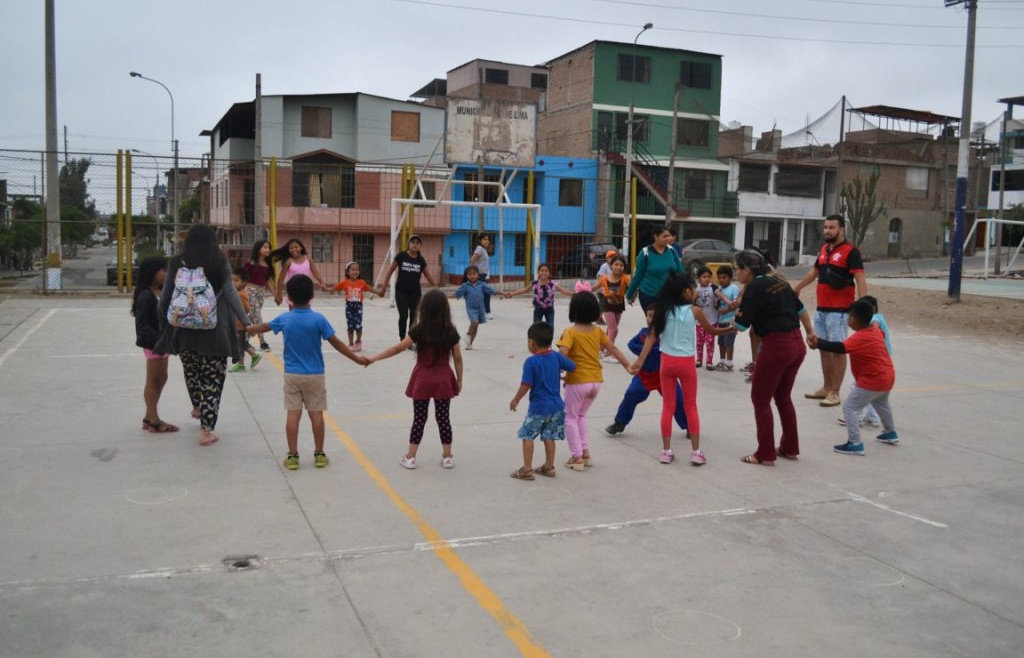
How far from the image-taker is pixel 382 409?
8891mm

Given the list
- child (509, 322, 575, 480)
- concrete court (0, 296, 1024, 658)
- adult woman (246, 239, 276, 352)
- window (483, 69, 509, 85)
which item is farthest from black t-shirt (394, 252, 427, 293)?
window (483, 69, 509, 85)

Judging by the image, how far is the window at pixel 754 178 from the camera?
170 feet

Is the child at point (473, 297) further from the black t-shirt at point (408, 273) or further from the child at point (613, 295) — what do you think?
the child at point (613, 295)

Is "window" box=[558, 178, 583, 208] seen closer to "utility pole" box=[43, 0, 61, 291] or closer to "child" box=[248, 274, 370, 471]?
"utility pole" box=[43, 0, 61, 291]

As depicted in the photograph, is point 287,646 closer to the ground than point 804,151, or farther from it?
closer to the ground

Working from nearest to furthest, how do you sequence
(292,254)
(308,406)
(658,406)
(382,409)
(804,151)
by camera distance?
1. (308,406)
2. (382,409)
3. (658,406)
4. (292,254)
5. (804,151)

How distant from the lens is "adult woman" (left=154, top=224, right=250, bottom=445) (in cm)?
716

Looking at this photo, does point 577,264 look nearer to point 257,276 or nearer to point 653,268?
Result: point 653,268

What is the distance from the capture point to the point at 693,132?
51.2 meters

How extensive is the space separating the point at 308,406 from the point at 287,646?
2943 millimetres

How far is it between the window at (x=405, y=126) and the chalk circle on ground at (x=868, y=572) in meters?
40.0

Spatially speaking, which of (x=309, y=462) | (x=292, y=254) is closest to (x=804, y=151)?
(x=292, y=254)

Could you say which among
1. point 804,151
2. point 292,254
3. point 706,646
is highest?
point 804,151

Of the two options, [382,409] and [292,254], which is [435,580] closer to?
[382,409]
